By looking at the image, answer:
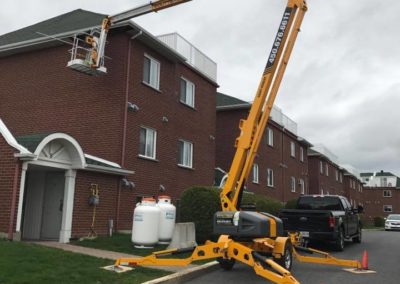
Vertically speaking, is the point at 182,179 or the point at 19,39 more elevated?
the point at 19,39

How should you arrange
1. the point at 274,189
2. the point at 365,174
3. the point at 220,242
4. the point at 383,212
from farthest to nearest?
the point at 365,174
the point at 383,212
the point at 274,189
the point at 220,242

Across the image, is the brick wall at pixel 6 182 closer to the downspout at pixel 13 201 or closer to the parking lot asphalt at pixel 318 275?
the downspout at pixel 13 201

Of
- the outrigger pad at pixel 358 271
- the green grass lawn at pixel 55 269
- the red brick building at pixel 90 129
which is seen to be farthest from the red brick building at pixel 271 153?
the green grass lawn at pixel 55 269

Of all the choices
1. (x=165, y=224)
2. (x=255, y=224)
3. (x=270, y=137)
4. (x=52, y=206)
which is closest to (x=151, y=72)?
(x=52, y=206)

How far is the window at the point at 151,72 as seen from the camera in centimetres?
1933

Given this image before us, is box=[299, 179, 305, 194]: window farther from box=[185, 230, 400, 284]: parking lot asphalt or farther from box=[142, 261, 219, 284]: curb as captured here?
box=[142, 261, 219, 284]: curb

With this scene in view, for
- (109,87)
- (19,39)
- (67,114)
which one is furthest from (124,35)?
(19,39)

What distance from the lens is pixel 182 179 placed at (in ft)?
69.4

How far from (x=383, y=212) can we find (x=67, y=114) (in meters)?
72.1

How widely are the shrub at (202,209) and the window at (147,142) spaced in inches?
181

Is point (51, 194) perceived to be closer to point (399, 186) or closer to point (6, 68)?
point (6, 68)

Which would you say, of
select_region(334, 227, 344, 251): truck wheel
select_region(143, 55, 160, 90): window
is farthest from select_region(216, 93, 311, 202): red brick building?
select_region(334, 227, 344, 251): truck wheel

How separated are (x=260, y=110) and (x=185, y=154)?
34.9 ft

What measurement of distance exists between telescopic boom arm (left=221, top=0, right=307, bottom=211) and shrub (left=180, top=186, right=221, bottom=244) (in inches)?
129
